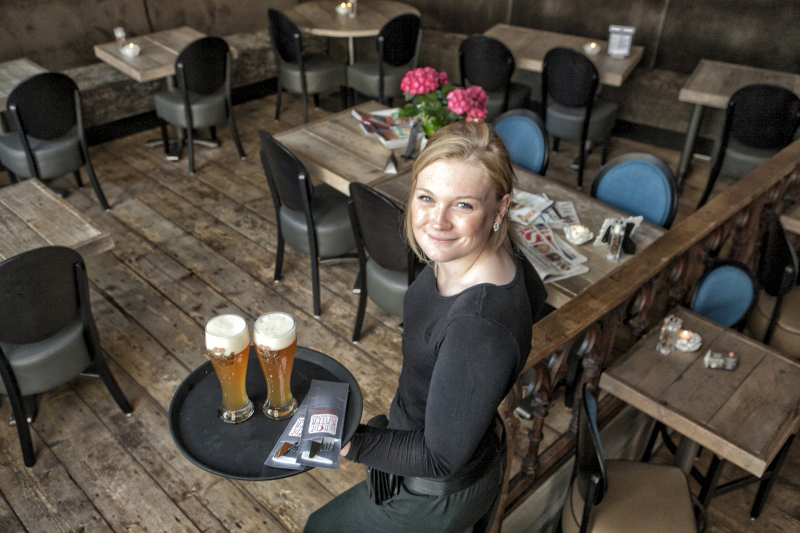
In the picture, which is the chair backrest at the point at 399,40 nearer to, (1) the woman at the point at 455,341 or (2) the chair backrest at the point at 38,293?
(2) the chair backrest at the point at 38,293

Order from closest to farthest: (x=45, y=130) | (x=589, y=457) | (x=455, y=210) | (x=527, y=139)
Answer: (x=455, y=210) < (x=589, y=457) < (x=527, y=139) < (x=45, y=130)

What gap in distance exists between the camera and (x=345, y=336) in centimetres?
319

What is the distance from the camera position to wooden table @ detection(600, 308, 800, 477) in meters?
1.97

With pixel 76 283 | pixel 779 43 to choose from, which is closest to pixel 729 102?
pixel 779 43

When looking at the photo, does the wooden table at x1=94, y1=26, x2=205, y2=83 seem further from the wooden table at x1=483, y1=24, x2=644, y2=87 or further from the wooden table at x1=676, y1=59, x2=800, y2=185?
the wooden table at x1=676, y1=59, x2=800, y2=185

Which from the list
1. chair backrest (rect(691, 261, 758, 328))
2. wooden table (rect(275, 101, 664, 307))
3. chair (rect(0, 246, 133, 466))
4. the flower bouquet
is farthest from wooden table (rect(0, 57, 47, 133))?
chair backrest (rect(691, 261, 758, 328))

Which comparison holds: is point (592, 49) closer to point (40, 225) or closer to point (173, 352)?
point (173, 352)

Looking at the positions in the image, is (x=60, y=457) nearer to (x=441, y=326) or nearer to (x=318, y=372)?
(x=318, y=372)

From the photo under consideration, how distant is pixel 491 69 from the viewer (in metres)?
4.59

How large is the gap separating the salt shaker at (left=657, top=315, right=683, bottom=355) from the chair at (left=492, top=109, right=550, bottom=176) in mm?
1192

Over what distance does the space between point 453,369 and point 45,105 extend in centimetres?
350

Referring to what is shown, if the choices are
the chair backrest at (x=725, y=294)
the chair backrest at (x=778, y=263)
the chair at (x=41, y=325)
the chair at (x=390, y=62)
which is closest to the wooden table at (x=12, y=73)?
the chair at (x=41, y=325)

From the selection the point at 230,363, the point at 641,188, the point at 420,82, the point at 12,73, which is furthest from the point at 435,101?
the point at 12,73

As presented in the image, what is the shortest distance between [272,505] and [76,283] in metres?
1.11
